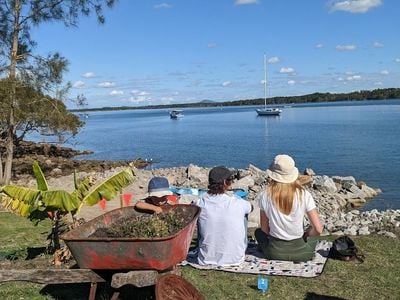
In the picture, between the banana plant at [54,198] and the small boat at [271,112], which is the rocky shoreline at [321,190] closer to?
the banana plant at [54,198]

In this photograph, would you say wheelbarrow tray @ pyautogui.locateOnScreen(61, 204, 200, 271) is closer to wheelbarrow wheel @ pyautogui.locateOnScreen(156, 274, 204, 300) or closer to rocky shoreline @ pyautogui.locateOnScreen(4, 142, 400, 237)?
wheelbarrow wheel @ pyautogui.locateOnScreen(156, 274, 204, 300)

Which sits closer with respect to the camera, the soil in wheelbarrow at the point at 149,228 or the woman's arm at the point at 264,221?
the soil in wheelbarrow at the point at 149,228

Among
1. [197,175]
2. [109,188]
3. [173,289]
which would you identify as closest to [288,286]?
[173,289]

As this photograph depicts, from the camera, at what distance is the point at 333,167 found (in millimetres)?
31859

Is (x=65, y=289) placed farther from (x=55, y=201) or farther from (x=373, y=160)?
(x=373, y=160)

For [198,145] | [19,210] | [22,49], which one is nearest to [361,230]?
[19,210]

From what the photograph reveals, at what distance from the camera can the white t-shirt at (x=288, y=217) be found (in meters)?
6.62

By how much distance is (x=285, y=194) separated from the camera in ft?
21.7

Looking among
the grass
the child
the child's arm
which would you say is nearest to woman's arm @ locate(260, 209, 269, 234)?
the grass

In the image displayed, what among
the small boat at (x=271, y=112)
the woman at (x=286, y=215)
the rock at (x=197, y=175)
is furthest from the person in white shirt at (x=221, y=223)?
the small boat at (x=271, y=112)

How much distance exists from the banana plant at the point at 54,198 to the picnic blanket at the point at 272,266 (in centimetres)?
164

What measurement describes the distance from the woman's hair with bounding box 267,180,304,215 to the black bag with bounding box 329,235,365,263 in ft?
3.60

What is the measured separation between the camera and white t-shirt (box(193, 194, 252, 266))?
6.62 meters

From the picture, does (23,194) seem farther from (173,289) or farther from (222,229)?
(173,289)
